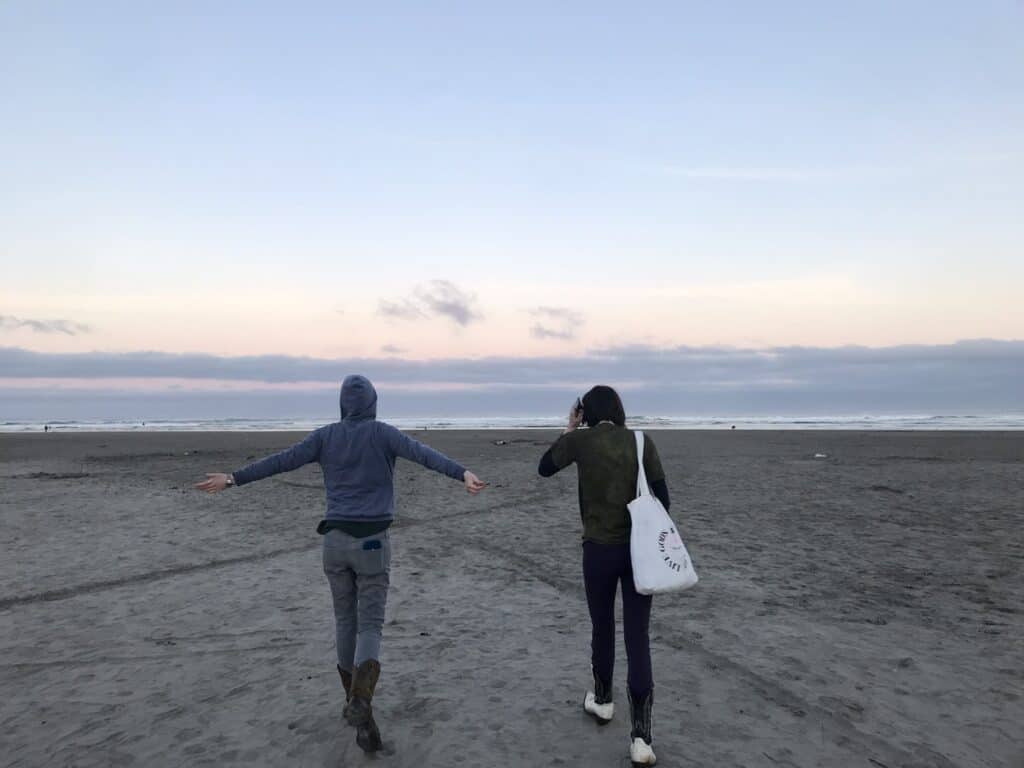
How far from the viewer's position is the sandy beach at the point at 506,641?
4.66 m

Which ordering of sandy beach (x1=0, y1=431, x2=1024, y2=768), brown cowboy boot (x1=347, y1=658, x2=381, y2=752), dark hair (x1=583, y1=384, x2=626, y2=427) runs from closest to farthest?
brown cowboy boot (x1=347, y1=658, x2=381, y2=752) < dark hair (x1=583, y1=384, x2=626, y2=427) < sandy beach (x1=0, y1=431, x2=1024, y2=768)

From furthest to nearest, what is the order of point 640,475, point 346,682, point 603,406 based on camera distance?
1. point 346,682
2. point 603,406
3. point 640,475

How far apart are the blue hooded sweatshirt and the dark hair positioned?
3.33 ft

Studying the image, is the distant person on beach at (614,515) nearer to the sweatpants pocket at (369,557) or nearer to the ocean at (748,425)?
the sweatpants pocket at (369,557)

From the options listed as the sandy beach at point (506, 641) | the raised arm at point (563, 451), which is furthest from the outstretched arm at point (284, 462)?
the sandy beach at point (506, 641)

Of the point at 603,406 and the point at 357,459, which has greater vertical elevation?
the point at 603,406

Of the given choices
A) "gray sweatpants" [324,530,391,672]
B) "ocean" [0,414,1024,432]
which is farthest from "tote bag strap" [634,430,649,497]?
"ocean" [0,414,1024,432]

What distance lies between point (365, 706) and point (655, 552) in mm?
2287

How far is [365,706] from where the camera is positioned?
176 inches

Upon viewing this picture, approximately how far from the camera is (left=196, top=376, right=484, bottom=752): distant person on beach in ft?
15.0

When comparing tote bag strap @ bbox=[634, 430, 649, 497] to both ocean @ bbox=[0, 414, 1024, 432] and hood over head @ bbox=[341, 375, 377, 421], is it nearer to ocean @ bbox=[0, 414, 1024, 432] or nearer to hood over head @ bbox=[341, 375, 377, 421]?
hood over head @ bbox=[341, 375, 377, 421]

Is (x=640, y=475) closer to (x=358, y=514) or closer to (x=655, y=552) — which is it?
(x=655, y=552)

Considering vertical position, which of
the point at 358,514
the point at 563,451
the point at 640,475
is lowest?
the point at 358,514

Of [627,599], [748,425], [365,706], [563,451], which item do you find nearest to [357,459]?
[563,451]
